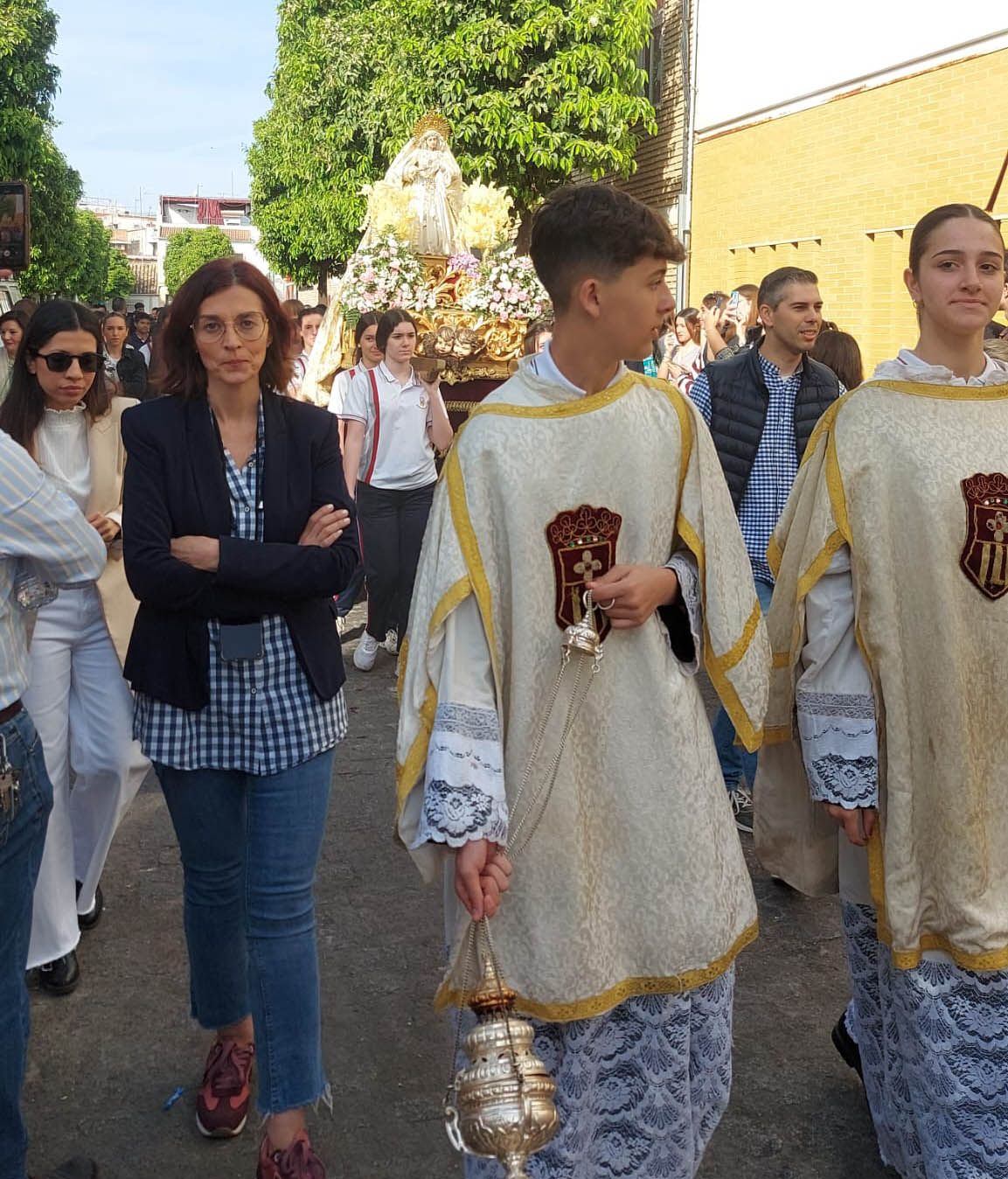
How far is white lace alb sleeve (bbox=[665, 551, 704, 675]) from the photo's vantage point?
274cm

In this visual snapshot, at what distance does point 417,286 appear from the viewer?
11.3 meters

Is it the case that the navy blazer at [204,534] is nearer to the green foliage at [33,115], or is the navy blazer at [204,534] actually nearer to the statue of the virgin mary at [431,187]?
the statue of the virgin mary at [431,187]

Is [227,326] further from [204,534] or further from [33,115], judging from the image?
[33,115]

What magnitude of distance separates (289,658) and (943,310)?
1654 millimetres

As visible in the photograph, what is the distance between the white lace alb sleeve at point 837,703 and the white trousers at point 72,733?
6.62 feet

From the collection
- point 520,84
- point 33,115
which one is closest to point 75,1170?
point 520,84

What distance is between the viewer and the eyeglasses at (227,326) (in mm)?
3141

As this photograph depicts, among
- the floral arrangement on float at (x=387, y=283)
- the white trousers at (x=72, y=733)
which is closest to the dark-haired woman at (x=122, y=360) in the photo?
the floral arrangement on float at (x=387, y=283)

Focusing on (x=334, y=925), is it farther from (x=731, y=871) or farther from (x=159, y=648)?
(x=731, y=871)

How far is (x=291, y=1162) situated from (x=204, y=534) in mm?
1419

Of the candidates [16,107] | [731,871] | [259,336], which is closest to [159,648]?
[259,336]

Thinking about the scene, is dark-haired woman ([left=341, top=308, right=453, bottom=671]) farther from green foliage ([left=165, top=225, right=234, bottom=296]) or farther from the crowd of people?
green foliage ([left=165, top=225, right=234, bottom=296])

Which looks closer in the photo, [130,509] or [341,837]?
[130,509]

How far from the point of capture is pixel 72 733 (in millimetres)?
4055
